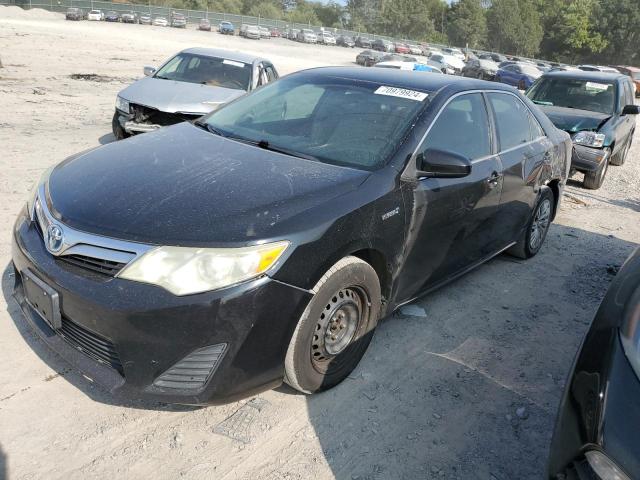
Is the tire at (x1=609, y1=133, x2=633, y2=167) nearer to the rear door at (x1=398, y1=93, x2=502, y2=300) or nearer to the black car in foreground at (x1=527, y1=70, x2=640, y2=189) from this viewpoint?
the black car in foreground at (x1=527, y1=70, x2=640, y2=189)

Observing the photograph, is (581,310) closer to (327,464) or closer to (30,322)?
(327,464)

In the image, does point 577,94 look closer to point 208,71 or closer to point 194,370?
point 208,71

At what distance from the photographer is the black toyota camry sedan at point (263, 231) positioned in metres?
2.37

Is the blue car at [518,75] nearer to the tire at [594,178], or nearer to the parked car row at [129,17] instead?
the tire at [594,178]

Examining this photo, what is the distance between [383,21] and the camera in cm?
9462

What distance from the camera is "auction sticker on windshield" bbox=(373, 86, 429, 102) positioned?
3629 mm

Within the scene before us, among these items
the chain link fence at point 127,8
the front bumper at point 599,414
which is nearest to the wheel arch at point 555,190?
the front bumper at point 599,414

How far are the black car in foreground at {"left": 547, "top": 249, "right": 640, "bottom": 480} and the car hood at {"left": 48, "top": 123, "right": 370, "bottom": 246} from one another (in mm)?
1322

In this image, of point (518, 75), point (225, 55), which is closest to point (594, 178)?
point (225, 55)

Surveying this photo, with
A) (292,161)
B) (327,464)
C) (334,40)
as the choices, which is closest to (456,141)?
(292,161)

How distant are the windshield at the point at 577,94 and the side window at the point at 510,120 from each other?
17.8ft

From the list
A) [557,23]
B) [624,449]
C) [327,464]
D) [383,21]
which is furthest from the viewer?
[383,21]

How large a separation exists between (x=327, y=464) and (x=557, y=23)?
8436 cm

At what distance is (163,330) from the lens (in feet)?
7.59
